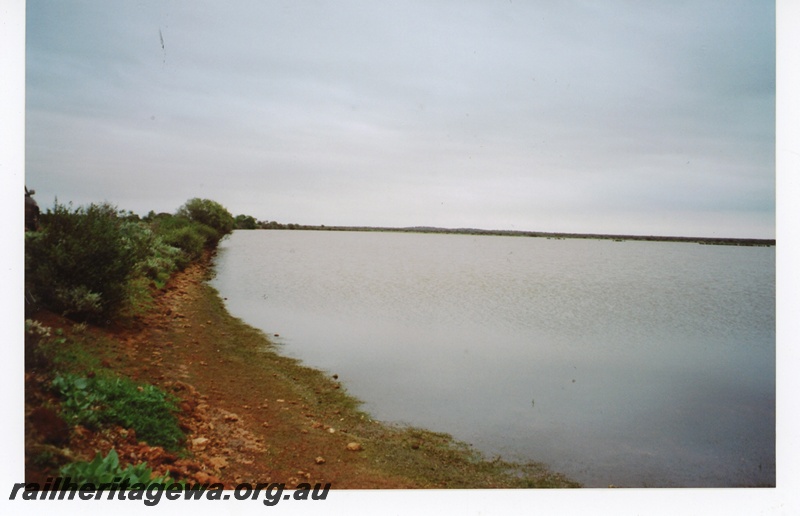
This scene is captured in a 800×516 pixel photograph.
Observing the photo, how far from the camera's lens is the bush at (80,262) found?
15.9 ft

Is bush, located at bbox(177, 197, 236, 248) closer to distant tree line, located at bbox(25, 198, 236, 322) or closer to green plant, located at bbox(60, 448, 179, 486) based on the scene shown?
distant tree line, located at bbox(25, 198, 236, 322)

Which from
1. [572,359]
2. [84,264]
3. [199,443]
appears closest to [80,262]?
[84,264]

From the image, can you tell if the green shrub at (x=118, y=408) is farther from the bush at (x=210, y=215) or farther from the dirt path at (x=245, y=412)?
the bush at (x=210, y=215)

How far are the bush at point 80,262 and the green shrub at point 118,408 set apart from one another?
4.91ft

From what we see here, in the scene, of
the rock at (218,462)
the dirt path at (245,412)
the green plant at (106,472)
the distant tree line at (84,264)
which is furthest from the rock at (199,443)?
the distant tree line at (84,264)

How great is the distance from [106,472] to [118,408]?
537 mm

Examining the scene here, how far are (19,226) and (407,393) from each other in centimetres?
420

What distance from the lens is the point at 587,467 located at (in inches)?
171

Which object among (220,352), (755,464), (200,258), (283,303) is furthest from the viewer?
(200,258)

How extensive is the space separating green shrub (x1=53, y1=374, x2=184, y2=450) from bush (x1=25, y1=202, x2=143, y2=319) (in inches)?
59.0

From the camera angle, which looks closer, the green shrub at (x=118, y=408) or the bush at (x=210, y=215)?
the green shrub at (x=118, y=408)

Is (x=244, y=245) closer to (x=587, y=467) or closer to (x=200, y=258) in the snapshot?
(x=200, y=258)

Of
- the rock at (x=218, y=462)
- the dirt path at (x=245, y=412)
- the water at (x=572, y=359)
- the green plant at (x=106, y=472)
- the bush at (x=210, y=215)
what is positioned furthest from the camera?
the bush at (x=210, y=215)
